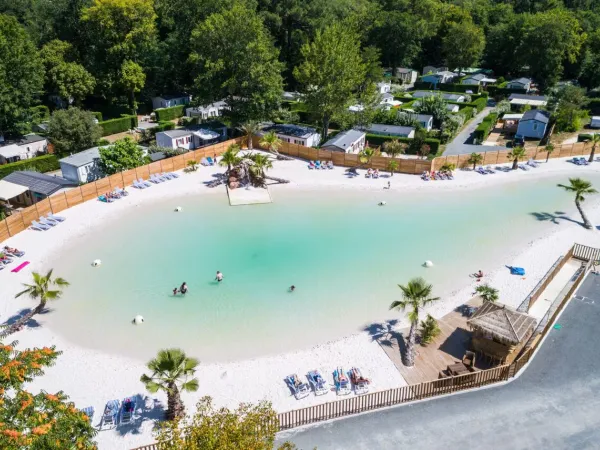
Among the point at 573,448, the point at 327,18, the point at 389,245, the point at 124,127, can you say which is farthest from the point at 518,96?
the point at 573,448

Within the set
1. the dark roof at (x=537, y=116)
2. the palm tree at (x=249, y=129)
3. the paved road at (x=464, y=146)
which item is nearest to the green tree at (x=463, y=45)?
the paved road at (x=464, y=146)

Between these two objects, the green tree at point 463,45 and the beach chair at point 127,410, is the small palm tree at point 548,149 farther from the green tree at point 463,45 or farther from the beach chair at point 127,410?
the beach chair at point 127,410

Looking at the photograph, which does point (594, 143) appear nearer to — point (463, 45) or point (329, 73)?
point (329, 73)

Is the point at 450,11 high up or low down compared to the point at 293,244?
up

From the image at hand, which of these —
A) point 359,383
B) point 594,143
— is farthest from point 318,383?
point 594,143

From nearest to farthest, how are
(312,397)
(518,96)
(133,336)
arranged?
(312,397)
(133,336)
(518,96)

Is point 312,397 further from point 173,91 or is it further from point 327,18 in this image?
point 327,18

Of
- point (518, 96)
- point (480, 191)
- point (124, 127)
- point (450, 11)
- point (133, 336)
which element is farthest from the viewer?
point (450, 11)

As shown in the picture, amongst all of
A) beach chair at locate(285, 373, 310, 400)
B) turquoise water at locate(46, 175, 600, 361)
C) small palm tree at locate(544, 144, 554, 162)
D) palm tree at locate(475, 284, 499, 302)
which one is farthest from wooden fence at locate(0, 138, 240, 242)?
small palm tree at locate(544, 144, 554, 162)

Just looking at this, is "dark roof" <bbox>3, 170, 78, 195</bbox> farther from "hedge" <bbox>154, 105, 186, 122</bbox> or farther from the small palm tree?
the small palm tree
